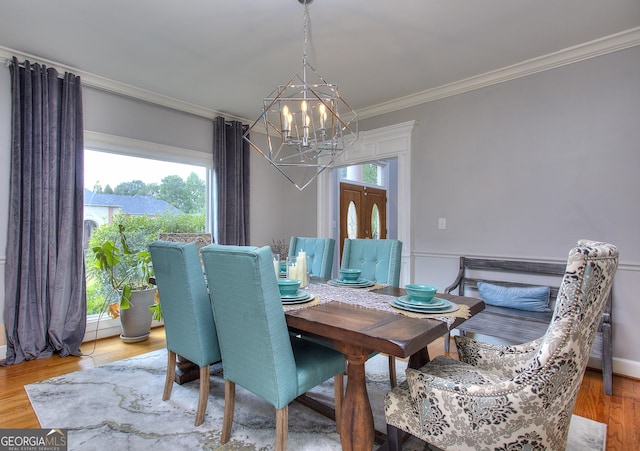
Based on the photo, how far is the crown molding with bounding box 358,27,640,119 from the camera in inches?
97.6

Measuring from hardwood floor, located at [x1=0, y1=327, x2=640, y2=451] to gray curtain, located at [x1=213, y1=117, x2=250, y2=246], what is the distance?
4.99ft

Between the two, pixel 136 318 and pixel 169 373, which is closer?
pixel 169 373

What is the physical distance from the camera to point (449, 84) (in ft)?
10.8

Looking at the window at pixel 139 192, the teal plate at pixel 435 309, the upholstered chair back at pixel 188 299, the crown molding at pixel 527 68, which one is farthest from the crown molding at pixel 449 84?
the teal plate at pixel 435 309

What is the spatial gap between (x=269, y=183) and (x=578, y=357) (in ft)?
13.4

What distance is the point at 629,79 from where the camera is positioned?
2.49 metres

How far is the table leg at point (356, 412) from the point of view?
1342mm

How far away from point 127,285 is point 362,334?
2.89 meters

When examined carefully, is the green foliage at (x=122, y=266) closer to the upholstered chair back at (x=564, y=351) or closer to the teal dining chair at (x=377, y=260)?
the teal dining chair at (x=377, y=260)

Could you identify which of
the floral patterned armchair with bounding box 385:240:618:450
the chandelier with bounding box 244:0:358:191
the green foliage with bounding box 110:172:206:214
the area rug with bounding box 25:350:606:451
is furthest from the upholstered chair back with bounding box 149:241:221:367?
the green foliage with bounding box 110:172:206:214

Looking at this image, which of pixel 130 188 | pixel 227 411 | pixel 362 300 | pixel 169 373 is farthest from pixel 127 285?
pixel 362 300

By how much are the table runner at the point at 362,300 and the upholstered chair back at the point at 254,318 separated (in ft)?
0.74

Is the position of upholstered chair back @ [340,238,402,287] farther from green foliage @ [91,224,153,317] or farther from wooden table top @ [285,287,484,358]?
green foliage @ [91,224,153,317]

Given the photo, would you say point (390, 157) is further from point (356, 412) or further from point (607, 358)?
point (356, 412)
